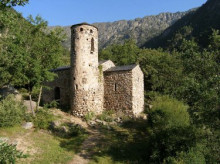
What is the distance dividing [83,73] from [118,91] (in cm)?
408

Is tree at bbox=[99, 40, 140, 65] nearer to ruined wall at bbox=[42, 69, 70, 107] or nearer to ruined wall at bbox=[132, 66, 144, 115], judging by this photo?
ruined wall at bbox=[132, 66, 144, 115]

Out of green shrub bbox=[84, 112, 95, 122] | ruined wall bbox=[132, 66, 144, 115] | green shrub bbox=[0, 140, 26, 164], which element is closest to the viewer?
green shrub bbox=[0, 140, 26, 164]

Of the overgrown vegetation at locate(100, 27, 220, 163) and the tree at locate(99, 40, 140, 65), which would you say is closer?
the overgrown vegetation at locate(100, 27, 220, 163)

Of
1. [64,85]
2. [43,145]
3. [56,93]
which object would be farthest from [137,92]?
[43,145]

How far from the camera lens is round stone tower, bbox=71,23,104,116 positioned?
58.9ft

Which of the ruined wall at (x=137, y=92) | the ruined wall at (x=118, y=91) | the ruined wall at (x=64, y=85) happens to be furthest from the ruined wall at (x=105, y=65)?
the ruined wall at (x=64, y=85)

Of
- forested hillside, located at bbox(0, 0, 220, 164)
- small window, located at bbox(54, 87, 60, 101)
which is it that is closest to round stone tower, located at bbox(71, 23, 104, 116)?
forested hillside, located at bbox(0, 0, 220, 164)

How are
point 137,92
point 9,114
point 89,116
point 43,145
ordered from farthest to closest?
1. point 137,92
2. point 89,116
3. point 9,114
4. point 43,145

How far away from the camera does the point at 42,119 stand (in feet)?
47.9

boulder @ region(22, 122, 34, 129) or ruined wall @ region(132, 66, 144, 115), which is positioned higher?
ruined wall @ region(132, 66, 144, 115)

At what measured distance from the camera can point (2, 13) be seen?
6352 millimetres

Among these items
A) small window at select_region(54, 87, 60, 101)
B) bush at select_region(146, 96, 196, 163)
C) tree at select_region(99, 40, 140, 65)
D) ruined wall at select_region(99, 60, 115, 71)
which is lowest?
bush at select_region(146, 96, 196, 163)

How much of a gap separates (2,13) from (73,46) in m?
12.1

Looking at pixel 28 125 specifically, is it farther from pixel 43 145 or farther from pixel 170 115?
pixel 170 115
